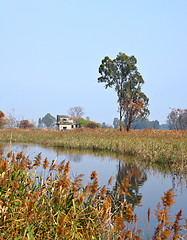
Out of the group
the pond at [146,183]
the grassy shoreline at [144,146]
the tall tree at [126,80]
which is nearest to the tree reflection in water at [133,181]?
the pond at [146,183]

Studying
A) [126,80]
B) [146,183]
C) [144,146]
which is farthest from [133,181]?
Result: [126,80]

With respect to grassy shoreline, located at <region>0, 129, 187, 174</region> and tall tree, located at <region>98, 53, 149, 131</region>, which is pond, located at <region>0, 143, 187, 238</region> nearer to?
grassy shoreline, located at <region>0, 129, 187, 174</region>

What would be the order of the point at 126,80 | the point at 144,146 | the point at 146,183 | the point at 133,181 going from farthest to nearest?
the point at 126,80 → the point at 144,146 → the point at 133,181 → the point at 146,183

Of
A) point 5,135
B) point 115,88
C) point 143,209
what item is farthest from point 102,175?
point 115,88

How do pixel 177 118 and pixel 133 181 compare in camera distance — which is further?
pixel 177 118

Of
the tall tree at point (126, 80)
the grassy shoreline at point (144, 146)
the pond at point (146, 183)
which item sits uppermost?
the tall tree at point (126, 80)

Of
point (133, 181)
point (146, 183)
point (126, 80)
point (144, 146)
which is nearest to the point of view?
point (146, 183)

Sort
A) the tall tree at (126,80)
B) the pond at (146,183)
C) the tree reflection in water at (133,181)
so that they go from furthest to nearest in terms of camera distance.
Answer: the tall tree at (126,80) → the tree reflection in water at (133,181) → the pond at (146,183)

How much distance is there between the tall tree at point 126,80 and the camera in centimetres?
4374

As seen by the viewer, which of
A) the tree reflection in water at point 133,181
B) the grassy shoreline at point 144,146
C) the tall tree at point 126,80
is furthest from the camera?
the tall tree at point 126,80

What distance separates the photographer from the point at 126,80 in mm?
45844

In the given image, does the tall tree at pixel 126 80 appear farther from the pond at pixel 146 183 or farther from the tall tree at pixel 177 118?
the pond at pixel 146 183

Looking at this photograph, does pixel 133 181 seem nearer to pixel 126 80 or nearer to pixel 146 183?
pixel 146 183

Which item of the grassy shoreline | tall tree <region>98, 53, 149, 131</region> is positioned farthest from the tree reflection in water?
tall tree <region>98, 53, 149, 131</region>
